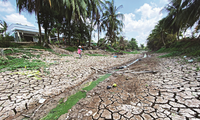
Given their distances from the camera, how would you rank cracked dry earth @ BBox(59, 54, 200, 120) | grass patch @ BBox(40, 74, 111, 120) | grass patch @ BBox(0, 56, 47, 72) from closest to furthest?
cracked dry earth @ BBox(59, 54, 200, 120) → grass patch @ BBox(40, 74, 111, 120) → grass patch @ BBox(0, 56, 47, 72)

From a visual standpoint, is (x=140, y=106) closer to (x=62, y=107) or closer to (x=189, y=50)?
(x=62, y=107)

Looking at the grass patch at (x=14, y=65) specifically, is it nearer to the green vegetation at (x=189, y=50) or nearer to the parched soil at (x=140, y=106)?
the parched soil at (x=140, y=106)

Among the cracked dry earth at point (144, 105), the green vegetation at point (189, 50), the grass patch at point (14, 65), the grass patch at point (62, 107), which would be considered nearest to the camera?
the cracked dry earth at point (144, 105)

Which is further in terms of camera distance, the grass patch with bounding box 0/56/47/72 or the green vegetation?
the green vegetation

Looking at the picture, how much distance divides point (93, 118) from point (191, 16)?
42.1 feet

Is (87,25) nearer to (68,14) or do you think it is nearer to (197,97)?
(68,14)

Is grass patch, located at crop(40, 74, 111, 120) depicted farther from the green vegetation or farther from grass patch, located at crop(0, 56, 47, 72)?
the green vegetation

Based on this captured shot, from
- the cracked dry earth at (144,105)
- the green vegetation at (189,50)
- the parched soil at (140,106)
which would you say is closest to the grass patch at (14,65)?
the parched soil at (140,106)

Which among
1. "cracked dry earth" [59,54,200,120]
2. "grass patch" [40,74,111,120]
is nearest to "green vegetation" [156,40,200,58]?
"cracked dry earth" [59,54,200,120]

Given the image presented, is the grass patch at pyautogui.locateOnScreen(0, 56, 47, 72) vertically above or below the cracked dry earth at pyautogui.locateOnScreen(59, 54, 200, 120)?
above

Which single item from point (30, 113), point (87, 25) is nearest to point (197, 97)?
point (30, 113)

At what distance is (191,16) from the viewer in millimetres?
8445

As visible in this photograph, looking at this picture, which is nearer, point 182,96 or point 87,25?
point 182,96

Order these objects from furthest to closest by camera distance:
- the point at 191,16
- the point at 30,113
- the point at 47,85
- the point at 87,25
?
the point at 87,25, the point at 191,16, the point at 47,85, the point at 30,113
